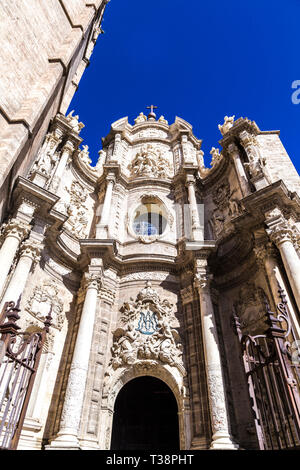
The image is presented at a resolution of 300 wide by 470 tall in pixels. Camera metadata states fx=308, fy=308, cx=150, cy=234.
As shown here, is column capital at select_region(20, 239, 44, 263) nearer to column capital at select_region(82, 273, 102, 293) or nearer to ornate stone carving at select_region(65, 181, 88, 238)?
column capital at select_region(82, 273, 102, 293)

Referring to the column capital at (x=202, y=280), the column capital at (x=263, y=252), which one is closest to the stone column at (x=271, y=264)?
the column capital at (x=263, y=252)

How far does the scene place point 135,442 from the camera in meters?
11.8

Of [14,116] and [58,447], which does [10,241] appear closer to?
[14,116]

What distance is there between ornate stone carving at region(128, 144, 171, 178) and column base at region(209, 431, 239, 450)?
12195 mm

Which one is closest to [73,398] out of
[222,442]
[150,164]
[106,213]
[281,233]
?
[222,442]

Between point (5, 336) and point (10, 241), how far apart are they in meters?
5.68

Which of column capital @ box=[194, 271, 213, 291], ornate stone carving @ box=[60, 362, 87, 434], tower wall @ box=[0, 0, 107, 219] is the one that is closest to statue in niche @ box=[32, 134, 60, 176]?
tower wall @ box=[0, 0, 107, 219]

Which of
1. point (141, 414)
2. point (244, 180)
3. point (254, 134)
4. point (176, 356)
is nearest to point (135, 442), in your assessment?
point (141, 414)

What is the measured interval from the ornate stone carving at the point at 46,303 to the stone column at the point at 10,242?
6.13 feet

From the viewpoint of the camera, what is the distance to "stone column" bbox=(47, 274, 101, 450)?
838cm

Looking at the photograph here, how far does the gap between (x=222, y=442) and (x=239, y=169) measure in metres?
10.0

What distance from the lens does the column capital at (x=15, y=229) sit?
10.1m

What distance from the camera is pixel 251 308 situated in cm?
1095

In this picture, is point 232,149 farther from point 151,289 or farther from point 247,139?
point 151,289
